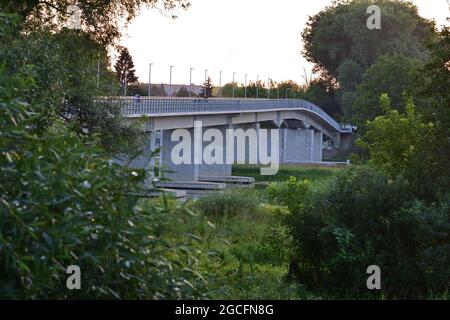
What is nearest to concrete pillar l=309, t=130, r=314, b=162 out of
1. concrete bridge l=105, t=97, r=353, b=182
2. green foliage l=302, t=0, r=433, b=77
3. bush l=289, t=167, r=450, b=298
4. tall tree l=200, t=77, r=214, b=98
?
concrete bridge l=105, t=97, r=353, b=182

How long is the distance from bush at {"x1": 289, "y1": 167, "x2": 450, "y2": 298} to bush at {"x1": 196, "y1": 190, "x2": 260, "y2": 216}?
1179 centimetres

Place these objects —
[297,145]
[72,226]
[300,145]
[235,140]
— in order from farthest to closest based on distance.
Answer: [297,145], [300,145], [235,140], [72,226]

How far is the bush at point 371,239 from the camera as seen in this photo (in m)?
12.9

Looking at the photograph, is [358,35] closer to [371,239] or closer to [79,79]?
[79,79]

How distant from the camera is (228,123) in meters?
72.1

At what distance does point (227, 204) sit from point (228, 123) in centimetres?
4556

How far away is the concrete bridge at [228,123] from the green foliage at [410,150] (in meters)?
7.21

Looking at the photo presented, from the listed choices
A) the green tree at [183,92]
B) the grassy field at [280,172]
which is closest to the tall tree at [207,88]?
the green tree at [183,92]

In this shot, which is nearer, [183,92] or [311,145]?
[311,145]

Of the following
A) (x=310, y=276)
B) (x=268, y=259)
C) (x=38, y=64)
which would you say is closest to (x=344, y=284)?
(x=310, y=276)

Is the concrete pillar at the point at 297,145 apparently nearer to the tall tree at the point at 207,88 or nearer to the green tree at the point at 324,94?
the green tree at the point at 324,94

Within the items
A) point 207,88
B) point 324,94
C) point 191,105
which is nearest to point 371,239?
point 191,105
